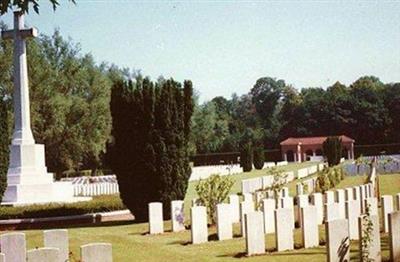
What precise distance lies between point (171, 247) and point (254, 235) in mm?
2252

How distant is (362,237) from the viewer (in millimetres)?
8781

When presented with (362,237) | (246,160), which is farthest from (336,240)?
(246,160)

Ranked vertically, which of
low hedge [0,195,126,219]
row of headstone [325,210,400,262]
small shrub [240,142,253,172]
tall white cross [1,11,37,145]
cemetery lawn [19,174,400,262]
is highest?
tall white cross [1,11,37,145]

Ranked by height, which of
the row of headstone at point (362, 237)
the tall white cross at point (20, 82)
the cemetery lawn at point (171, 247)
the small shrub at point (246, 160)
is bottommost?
the cemetery lawn at point (171, 247)

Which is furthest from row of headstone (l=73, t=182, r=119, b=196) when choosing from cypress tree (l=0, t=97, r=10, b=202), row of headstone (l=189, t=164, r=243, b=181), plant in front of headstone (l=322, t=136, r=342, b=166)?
plant in front of headstone (l=322, t=136, r=342, b=166)

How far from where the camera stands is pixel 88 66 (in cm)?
5316

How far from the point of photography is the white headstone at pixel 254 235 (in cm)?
1085

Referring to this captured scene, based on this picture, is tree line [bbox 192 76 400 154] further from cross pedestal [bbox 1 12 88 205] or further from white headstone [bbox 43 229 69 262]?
white headstone [bbox 43 229 69 262]

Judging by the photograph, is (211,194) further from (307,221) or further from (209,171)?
(209,171)

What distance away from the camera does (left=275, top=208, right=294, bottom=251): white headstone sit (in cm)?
1109

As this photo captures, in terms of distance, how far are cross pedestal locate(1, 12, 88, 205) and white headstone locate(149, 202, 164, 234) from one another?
10.5 metres

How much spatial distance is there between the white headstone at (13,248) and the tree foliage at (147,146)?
340 inches

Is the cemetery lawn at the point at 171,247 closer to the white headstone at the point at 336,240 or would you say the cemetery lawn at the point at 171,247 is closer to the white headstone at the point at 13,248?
the white headstone at the point at 336,240

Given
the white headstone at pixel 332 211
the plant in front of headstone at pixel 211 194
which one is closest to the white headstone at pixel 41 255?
the white headstone at pixel 332 211
